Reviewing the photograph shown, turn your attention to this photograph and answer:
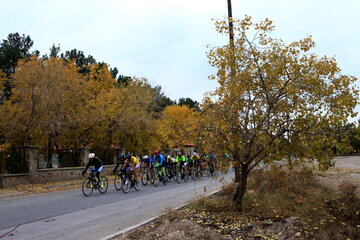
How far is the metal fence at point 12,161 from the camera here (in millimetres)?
18391

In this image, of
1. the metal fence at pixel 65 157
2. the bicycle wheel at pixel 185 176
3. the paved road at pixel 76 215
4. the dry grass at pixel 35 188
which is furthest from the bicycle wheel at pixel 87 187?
the metal fence at pixel 65 157

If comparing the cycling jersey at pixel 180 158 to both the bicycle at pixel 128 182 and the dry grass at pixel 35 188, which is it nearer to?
the bicycle at pixel 128 182

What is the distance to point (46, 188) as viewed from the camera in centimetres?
1788

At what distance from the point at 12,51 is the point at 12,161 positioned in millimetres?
20771

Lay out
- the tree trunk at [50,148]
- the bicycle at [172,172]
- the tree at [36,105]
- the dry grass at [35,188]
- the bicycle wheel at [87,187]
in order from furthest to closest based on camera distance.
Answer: the tree trunk at [50,148]
the bicycle at [172,172]
the tree at [36,105]
the dry grass at [35,188]
the bicycle wheel at [87,187]

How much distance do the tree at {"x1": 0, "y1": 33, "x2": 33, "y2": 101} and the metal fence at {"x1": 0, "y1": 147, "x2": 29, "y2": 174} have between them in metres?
17.3

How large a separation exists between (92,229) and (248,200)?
3.93m

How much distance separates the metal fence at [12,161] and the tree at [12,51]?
679 inches

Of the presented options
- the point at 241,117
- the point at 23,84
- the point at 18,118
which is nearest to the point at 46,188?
the point at 18,118

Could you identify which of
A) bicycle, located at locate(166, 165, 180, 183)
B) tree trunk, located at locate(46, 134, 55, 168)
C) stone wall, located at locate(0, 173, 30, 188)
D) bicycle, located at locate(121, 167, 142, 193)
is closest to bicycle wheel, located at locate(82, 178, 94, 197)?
bicycle, located at locate(121, 167, 142, 193)

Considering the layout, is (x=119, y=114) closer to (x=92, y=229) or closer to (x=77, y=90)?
(x=77, y=90)

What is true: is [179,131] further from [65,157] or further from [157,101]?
[157,101]

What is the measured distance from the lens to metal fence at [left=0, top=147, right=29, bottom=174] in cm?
1839

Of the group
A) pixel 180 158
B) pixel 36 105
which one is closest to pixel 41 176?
pixel 36 105
